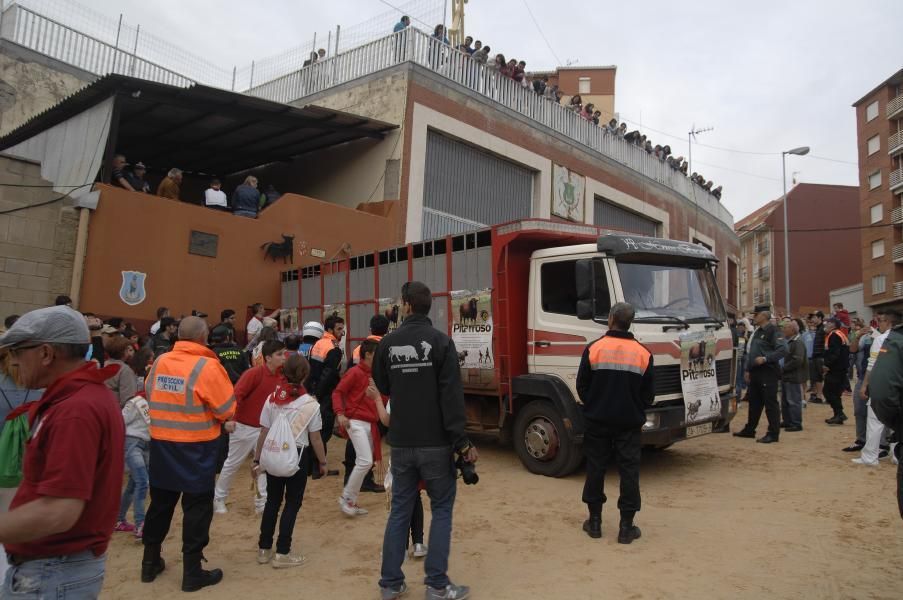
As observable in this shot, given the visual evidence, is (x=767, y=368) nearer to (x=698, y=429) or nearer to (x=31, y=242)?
(x=698, y=429)

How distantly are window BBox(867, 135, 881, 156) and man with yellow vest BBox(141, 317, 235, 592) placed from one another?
A: 168 feet

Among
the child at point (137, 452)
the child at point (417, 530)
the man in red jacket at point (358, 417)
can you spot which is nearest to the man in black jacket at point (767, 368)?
the man in red jacket at point (358, 417)

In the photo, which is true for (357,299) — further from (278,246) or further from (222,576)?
(222,576)

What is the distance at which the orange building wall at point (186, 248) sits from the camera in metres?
10.9

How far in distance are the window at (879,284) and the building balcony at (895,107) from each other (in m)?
10.7

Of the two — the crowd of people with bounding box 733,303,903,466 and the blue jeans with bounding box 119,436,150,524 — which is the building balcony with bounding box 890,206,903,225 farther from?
the blue jeans with bounding box 119,436,150,524

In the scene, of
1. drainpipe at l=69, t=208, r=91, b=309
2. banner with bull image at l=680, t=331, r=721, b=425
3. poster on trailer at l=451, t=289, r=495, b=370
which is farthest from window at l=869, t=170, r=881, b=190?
drainpipe at l=69, t=208, r=91, b=309

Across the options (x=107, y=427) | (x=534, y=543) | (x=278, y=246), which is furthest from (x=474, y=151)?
(x=107, y=427)

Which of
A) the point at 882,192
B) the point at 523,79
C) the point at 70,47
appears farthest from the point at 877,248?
the point at 70,47

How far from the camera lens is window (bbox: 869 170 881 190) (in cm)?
4334

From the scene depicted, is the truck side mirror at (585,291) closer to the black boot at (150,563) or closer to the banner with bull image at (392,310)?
the banner with bull image at (392,310)

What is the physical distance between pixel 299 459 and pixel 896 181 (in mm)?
48663

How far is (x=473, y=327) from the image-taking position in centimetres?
805

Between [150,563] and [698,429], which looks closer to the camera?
[150,563]
